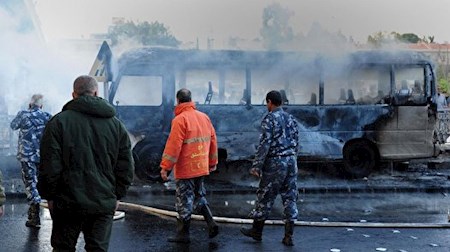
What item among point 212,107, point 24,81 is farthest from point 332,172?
point 24,81

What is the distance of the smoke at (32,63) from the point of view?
59.0 ft

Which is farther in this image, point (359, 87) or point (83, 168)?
point (359, 87)

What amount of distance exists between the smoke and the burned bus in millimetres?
5514

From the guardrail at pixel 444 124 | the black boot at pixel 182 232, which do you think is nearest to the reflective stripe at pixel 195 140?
the black boot at pixel 182 232

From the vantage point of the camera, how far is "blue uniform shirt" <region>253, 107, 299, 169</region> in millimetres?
Answer: 7512

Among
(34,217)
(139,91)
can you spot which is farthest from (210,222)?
(139,91)

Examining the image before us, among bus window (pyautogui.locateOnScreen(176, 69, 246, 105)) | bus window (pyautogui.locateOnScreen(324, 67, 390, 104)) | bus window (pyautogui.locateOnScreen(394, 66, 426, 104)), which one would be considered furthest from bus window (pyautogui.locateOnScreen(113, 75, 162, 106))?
bus window (pyautogui.locateOnScreen(394, 66, 426, 104))

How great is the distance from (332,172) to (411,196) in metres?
3.68

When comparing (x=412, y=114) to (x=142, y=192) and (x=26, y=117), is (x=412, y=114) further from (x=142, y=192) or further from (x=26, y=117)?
(x=26, y=117)

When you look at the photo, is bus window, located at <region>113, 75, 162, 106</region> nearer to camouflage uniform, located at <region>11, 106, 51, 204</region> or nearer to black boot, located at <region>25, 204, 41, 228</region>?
camouflage uniform, located at <region>11, 106, 51, 204</region>

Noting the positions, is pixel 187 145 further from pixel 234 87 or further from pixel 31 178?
pixel 234 87

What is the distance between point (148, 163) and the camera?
1378cm

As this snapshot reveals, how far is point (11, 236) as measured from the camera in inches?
314

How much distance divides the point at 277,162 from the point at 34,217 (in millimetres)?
3326
